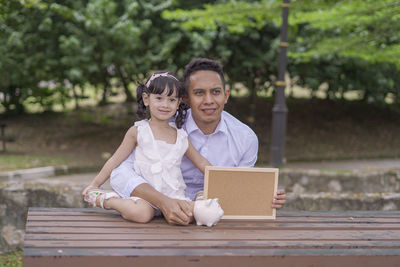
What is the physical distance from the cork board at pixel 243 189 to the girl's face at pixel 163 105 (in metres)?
0.51

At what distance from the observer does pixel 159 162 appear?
10.9ft

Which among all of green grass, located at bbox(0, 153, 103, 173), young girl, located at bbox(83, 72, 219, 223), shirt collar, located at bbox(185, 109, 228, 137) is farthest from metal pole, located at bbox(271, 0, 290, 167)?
young girl, located at bbox(83, 72, 219, 223)

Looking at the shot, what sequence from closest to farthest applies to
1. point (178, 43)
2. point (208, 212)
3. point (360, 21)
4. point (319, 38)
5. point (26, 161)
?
1. point (208, 212)
2. point (360, 21)
3. point (26, 161)
4. point (319, 38)
5. point (178, 43)

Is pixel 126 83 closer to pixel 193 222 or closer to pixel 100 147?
pixel 100 147

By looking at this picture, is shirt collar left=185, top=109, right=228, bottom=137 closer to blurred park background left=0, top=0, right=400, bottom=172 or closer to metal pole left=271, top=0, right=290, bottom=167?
blurred park background left=0, top=0, right=400, bottom=172

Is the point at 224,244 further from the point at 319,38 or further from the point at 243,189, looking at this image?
the point at 319,38

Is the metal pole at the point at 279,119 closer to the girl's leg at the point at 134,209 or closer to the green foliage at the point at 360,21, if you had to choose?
the green foliage at the point at 360,21

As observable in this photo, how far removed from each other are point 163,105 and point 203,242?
3.43 ft

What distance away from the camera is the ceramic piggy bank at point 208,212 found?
2.94 meters

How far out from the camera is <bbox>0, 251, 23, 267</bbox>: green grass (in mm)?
4293

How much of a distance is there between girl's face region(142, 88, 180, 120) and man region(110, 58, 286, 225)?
0.20m

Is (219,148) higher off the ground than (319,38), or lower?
lower

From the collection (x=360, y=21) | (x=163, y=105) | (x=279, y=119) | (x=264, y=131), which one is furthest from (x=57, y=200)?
(x=264, y=131)

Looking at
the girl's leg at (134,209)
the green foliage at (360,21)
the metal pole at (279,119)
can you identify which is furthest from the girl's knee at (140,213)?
the metal pole at (279,119)
